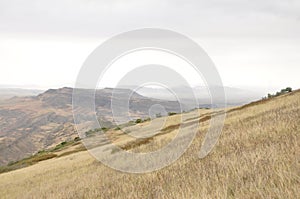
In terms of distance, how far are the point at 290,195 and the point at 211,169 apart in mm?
3501

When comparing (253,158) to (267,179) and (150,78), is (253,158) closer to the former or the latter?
(267,179)

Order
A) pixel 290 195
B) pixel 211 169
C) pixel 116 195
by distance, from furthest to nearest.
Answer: pixel 116 195 → pixel 211 169 → pixel 290 195

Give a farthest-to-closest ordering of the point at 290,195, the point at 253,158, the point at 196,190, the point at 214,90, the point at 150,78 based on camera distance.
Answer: the point at 150,78
the point at 214,90
the point at 253,158
the point at 196,190
the point at 290,195

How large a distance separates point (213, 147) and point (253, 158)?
4237 mm

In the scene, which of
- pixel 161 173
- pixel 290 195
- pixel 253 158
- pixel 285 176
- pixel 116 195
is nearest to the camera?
pixel 290 195

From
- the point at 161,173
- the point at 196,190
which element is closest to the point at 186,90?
the point at 161,173

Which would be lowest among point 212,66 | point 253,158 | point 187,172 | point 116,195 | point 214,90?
point 116,195

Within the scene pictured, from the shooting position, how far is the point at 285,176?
224 inches

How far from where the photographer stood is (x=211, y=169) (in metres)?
8.30

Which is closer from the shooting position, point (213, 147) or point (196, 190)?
point (196, 190)

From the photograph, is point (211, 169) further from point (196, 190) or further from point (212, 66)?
point (212, 66)

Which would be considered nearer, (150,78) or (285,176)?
(285,176)

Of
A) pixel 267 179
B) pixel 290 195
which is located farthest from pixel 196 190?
pixel 290 195

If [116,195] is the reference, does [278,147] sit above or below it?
above
